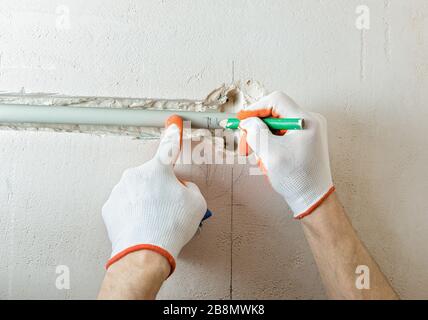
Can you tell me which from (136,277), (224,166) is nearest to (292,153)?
(224,166)

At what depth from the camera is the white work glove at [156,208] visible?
941 mm

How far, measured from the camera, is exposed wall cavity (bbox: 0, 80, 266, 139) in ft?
3.59

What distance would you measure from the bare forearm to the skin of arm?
40 centimetres

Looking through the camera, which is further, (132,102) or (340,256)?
(132,102)

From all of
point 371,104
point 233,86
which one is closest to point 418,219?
point 371,104

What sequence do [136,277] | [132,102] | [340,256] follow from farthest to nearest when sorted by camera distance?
[132,102]
[340,256]
[136,277]

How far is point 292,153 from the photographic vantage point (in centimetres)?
101

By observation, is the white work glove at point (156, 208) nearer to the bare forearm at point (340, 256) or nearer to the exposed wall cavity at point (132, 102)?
the exposed wall cavity at point (132, 102)

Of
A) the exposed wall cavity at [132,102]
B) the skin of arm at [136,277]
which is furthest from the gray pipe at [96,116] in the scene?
the skin of arm at [136,277]

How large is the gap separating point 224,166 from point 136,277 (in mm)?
395

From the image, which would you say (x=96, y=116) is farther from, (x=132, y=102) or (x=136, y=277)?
(x=136, y=277)

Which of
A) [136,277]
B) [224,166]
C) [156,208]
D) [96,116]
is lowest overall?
[136,277]

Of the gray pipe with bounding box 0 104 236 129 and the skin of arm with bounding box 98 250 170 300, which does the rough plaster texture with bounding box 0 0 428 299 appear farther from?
the skin of arm with bounding box 98 250 170 300

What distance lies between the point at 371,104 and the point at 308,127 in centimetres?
28
